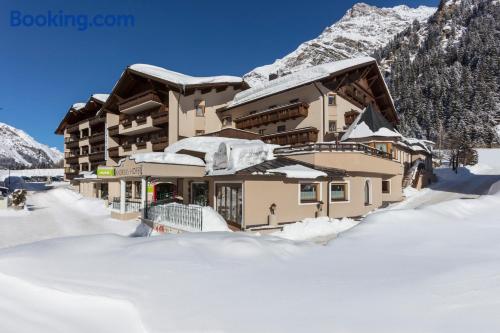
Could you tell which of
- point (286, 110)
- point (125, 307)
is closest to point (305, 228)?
point (125, 307)

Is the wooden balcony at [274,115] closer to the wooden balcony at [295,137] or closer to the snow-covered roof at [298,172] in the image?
the wooden balcony at [295,137]

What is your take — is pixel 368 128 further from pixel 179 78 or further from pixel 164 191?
pixel 179 78

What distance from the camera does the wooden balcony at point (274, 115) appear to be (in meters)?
25.2

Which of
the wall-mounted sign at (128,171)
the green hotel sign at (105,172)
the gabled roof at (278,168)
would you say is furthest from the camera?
the green hotel sign at (105,172)

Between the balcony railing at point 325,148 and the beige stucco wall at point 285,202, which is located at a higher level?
the balcony railing at point 325,148

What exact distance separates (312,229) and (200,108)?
21.2m

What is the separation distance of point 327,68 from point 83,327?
2636 cm

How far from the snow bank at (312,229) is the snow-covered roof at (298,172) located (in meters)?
2.51

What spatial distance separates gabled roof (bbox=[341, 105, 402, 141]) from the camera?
79.8 ft

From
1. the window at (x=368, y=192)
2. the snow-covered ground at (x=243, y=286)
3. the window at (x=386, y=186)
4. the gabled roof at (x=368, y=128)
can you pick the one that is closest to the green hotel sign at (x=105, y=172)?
the gabled roof at (x=368, y=128)

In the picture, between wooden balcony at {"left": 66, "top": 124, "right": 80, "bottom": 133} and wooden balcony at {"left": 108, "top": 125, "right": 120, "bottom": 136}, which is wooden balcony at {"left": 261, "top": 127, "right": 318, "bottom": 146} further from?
wooden balcony at {"left": 66, "top": 124, "right": 80, "bottom": 133}

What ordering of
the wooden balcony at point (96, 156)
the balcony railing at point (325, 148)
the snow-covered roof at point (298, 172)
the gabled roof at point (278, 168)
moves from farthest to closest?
the wooden balcony at point (96, 156) → the balcony railing at point (325, 148) → the snow-covered roof at point (298, 172) → the gabled roof at point (278, 168)

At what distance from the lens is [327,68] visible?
1006 inches

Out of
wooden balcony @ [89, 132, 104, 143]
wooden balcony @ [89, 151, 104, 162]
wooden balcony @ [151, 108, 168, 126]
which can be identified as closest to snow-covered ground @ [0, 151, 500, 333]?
wooden balcony @ [151, 108, 168, 126]
